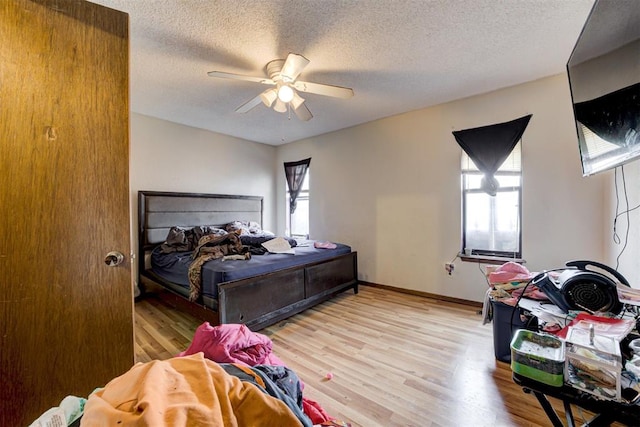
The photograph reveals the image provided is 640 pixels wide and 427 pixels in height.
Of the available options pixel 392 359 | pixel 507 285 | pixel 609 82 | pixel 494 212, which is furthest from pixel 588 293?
pixel 494 212

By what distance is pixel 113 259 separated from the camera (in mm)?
1169

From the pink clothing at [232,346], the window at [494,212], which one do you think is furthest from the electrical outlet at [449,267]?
the pink clothing at [232,346]

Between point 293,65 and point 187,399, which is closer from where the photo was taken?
point 187,399

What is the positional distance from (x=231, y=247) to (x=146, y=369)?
2.22 meters

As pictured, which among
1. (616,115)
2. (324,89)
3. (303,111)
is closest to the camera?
(616,115)

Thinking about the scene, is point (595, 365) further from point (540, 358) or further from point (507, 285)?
point (507, 285)

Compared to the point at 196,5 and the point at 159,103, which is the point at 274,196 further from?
the point at 196,5

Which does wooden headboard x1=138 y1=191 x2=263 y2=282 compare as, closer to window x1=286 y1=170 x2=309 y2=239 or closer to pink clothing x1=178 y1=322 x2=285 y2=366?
window x1=286 y1=170 x2=309 y2=239

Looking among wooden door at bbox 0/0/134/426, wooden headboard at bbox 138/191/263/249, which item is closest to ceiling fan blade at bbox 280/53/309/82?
wooden door at bbox 0/0/134/426

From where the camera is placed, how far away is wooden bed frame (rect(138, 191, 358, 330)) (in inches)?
88.8

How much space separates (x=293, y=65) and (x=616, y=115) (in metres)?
1.92

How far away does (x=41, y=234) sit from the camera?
1.06 meters

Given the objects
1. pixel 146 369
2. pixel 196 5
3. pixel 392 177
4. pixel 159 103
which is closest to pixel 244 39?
pixel 196 5

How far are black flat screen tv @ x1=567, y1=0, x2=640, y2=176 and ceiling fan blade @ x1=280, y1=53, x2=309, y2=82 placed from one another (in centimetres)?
158
